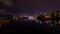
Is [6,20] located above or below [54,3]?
below

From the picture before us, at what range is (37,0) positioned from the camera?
1.29 metres

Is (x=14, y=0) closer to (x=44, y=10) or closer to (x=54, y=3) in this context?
(x=44, y=10)

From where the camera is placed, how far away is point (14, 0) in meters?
1.27

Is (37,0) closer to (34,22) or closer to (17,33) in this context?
(34,22)

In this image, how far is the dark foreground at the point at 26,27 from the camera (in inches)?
49.6

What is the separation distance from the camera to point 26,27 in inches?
50.0

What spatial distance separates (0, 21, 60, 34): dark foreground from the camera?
1261 millimetres

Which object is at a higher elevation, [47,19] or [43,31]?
[47,19]

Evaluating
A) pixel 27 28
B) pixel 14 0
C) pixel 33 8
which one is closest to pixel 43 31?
pixel 27 28

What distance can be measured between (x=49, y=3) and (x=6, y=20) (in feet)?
2.00

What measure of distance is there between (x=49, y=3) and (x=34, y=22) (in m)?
0.33

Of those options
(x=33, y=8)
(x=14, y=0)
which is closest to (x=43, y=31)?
(x=33, y=8)

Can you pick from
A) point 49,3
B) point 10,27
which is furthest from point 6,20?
point 49,3

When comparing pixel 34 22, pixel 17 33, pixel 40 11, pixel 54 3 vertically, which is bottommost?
pixel 17 33
